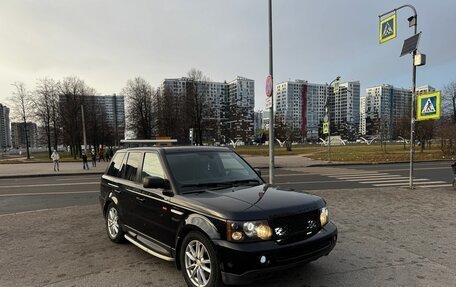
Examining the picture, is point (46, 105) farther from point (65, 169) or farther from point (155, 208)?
point (155, 208)

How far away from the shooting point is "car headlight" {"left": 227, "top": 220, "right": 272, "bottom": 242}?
3258mm

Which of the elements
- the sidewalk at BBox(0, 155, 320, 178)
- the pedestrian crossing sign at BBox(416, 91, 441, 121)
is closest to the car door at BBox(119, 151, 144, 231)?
the pedestrian crossing sign at BBox(416, 91, 441, 121)

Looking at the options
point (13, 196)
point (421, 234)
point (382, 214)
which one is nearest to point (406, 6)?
point (382, 214)

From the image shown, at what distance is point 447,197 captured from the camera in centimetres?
945

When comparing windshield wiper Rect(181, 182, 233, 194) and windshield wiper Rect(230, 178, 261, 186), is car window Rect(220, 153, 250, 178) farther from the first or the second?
windshield wiper Rect(181, 182, 233, 194)

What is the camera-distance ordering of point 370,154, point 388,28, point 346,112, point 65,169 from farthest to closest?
1. point 346,112
2. point 370,154
3. point 65,169
4. point 388,28

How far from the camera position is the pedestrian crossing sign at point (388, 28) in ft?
36.6

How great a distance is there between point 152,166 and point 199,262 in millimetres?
1701

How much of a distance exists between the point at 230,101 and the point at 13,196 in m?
107

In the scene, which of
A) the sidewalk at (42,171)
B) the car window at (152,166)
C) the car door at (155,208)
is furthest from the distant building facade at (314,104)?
the car door at (155,208)

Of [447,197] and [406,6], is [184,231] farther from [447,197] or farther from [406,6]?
[406,6]

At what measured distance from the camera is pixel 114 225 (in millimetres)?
5680

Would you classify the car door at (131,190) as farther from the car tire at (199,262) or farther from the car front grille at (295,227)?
the car front grille at (295,227)

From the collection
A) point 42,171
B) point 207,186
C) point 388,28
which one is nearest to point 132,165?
point 207,186
